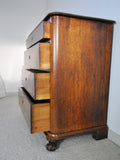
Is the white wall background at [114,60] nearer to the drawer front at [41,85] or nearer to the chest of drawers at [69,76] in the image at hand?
the chest of drawers at [69,76]

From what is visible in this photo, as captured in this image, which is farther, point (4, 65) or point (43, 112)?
point (4, 65)

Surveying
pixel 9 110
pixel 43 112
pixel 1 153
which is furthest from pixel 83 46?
pixel 9 110

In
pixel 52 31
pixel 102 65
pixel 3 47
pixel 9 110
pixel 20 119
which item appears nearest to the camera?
pixel 52 31

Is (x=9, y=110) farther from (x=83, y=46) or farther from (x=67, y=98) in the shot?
(x=83, y=46)

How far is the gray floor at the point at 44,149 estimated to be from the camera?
0.85 metres

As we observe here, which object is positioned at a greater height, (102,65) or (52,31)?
(52,31)

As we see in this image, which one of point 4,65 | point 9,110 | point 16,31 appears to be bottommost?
point 9,110

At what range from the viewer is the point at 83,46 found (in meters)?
0.90

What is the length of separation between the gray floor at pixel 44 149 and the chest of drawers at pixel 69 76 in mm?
71

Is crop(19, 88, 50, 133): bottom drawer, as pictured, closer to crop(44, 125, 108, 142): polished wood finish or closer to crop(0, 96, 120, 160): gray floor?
crop(44, 125, 108, 142): polished wood finish

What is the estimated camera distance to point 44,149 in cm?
93

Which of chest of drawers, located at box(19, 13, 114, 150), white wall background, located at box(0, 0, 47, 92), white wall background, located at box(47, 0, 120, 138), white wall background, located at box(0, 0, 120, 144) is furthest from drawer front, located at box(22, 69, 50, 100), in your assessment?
white wall background, located at box(0, 0, 47, 92)

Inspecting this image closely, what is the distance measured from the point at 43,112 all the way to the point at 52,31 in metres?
0.50

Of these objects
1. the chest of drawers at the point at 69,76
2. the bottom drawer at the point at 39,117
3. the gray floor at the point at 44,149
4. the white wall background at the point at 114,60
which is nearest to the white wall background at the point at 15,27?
the white wall background at the point at 114,60
